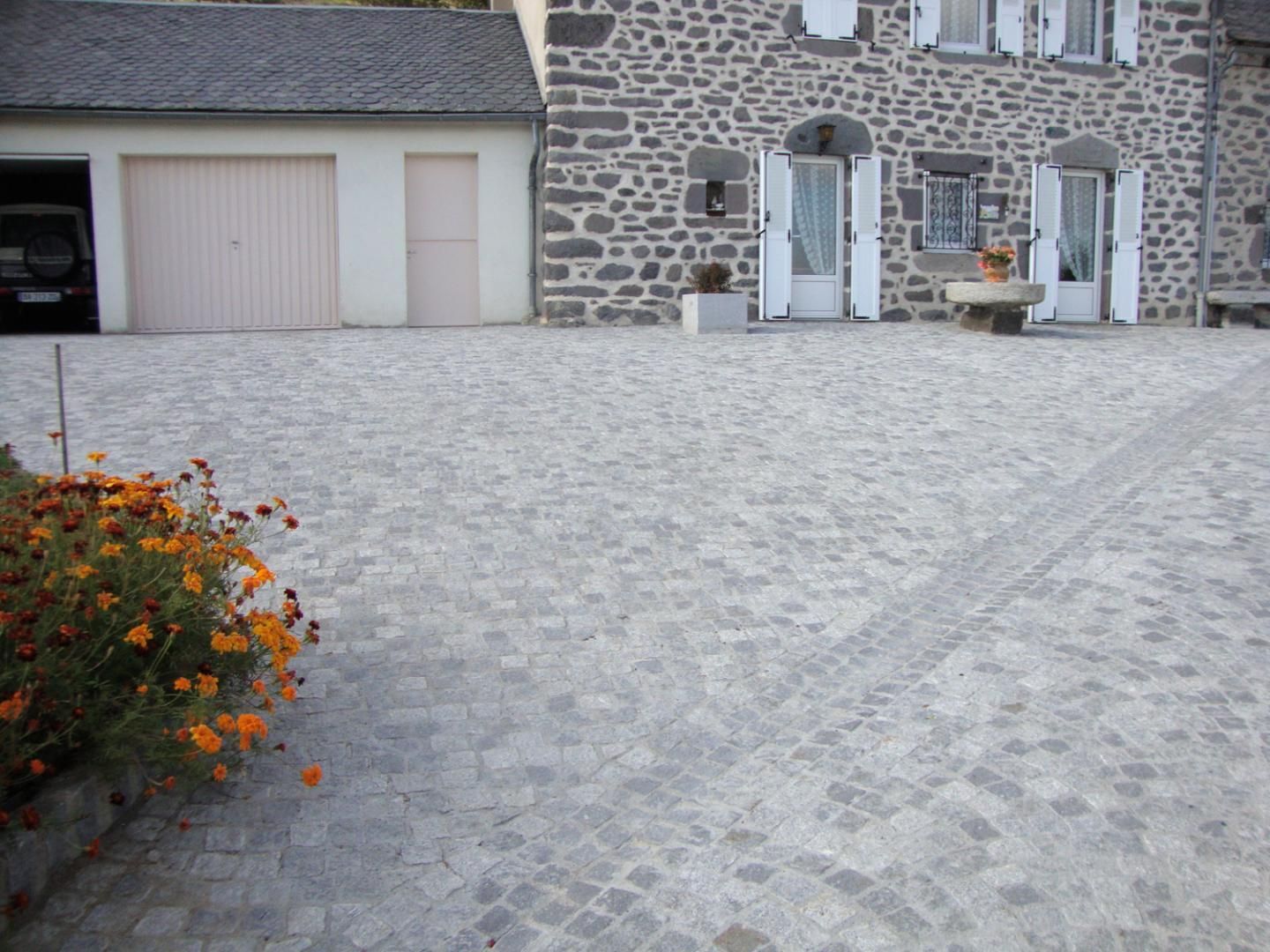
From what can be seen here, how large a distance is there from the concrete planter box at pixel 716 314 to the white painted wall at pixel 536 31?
3.65 meters

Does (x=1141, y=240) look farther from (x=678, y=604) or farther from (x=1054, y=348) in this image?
(x=678, y=604)

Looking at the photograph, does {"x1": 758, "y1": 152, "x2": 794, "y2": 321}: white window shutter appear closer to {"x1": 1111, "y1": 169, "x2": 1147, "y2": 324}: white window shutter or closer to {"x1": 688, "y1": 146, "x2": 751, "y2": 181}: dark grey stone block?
{"x1": 688, "y1": 146, "x2": 751, "y2": 181}: dark grey stone block

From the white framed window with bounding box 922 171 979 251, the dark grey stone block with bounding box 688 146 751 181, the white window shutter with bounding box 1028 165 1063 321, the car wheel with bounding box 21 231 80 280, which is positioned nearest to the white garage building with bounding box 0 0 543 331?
the car wheel with bounding box 21 231 80 280

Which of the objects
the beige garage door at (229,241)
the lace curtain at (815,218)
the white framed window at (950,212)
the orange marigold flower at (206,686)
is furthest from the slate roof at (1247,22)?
the orange marigold flower at (206,686)

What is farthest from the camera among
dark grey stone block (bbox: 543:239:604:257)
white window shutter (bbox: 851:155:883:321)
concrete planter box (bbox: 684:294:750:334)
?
white window shutter (bbox: 851:155:883:321)

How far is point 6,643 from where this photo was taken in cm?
322

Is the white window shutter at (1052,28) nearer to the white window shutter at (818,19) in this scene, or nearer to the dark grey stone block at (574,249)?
the white window shutter at (818,19)

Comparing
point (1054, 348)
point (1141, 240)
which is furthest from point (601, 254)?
point (1141, 240)

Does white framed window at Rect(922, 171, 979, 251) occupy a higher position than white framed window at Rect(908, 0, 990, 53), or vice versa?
white framed window at Rect(908, 0, 990, 53)

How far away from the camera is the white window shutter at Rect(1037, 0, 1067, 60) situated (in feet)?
51.6

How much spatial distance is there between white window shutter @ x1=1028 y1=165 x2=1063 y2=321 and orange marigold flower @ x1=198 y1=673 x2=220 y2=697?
1435cm

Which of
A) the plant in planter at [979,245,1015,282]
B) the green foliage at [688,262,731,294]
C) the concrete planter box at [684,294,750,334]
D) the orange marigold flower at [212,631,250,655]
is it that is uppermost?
the plant in planter at [979,245,1015,282]

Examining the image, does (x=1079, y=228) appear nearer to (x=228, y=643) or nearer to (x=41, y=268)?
(x=41, y=268)

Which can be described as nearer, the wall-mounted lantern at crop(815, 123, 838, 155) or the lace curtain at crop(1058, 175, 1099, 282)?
the wall-mounted lantern at crop(815, 123, 838, 155)
